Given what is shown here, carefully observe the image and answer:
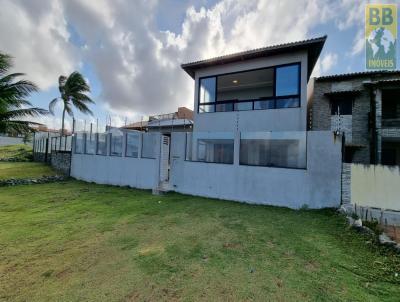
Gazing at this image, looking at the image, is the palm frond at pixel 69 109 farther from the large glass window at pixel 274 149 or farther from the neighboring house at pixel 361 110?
the neighboring house at pixel 361 110

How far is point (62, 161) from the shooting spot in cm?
1451

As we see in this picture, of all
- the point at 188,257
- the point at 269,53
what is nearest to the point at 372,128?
the point at 269,53

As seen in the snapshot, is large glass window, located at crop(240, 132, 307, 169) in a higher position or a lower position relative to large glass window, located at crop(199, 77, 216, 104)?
lower

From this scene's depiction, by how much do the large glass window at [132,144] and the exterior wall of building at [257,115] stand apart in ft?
10.7

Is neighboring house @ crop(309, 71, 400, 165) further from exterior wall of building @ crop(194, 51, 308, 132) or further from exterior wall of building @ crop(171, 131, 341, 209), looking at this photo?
exterior wall of building @ crop(171, 131, 341, 209)

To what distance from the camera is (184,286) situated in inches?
114

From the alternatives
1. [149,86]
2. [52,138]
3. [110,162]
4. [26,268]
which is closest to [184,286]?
[26,268]

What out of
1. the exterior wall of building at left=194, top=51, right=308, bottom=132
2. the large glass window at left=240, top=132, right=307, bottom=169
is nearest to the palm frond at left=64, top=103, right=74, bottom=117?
the exterior wall of building at left=194, top=51, right=308, bottom=132

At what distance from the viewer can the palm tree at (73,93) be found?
1769cm

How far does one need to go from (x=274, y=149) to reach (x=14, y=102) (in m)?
13.1

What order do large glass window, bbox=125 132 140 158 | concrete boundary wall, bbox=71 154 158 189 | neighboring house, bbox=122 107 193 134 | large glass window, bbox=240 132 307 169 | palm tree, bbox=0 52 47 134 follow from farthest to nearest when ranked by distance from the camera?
1. neighboring house, bbox=122 107 193 134
2. large glass window, bbox=125 132 140 158
3. concrete boundary wall, bbox=71 154 158 189
4. palm tree, bbox=0 52 47 134
5. large glass window, bbox=240 132 307 169

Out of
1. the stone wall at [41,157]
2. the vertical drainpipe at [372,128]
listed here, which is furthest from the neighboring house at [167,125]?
the vertical drainpipe at [372,128]

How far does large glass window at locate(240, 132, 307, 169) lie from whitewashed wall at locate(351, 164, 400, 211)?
150 cm

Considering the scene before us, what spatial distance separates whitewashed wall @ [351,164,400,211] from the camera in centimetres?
565
